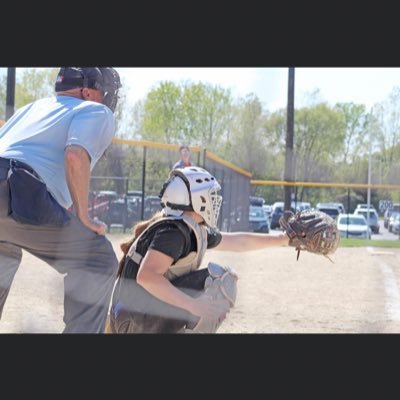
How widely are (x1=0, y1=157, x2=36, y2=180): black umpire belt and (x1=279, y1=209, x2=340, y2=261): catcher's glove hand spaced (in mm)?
1347

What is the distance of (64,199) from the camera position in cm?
323

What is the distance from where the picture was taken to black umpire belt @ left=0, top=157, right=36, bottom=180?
3007 mm

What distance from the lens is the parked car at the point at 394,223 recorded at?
15868 mm

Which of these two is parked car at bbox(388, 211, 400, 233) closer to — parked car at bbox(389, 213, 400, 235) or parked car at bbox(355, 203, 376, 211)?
parked car at bbox(389, 213, 400, 235)

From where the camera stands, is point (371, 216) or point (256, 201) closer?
point (256, 201)

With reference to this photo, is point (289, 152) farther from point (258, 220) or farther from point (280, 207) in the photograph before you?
point (280, 207)

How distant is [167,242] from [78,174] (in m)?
0.51

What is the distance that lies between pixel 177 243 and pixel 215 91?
25.4 feet

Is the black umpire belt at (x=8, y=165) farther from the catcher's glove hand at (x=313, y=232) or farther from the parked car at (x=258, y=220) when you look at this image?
the parked car at (x=258, y=220)

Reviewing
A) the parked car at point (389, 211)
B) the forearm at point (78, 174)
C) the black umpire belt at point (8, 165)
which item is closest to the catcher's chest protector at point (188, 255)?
the forearm at point (78, 174)

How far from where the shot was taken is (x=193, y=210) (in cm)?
305

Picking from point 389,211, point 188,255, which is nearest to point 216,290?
point 188,255

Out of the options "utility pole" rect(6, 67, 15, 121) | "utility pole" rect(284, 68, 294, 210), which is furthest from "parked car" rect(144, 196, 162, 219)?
"utility pole" rect(6, 67, 15, 121)

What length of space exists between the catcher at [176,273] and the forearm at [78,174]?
0.97 ft
